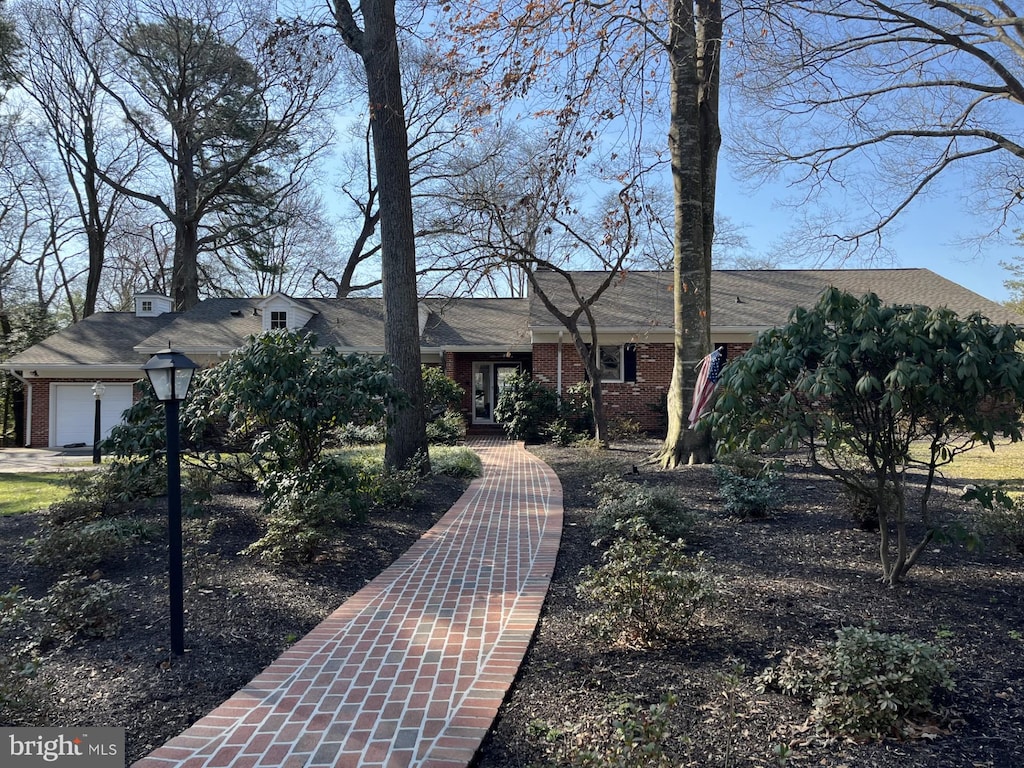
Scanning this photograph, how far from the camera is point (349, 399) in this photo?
5.91 metres

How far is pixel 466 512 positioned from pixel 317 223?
25509 mm

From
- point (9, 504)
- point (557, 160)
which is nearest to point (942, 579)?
point (557, 160)

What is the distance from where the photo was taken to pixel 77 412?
65.6 feet

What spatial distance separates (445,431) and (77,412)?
1350 centimetres

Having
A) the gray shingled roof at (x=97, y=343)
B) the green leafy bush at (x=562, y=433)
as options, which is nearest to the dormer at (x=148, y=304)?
the gray shingled roof at (x=97, y=343)

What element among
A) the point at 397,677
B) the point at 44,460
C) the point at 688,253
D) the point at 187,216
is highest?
the point at 187,216

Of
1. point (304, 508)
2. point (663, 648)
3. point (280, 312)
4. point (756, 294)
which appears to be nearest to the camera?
point (663, 648)

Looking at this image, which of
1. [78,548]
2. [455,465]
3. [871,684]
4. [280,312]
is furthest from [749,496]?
[280,312]

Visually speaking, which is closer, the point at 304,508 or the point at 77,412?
the point at 304,508

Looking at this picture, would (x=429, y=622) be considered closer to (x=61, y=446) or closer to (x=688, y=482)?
(x=688, y=482)

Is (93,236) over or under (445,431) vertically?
over

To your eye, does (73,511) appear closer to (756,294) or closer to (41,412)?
(41,412)

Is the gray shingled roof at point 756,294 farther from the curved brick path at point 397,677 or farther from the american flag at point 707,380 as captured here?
the curved brick path at point 397,677

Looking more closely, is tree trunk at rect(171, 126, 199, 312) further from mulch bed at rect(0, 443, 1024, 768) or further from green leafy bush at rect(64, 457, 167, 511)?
mulch bed at rect(0, 443, 1024, 768)
